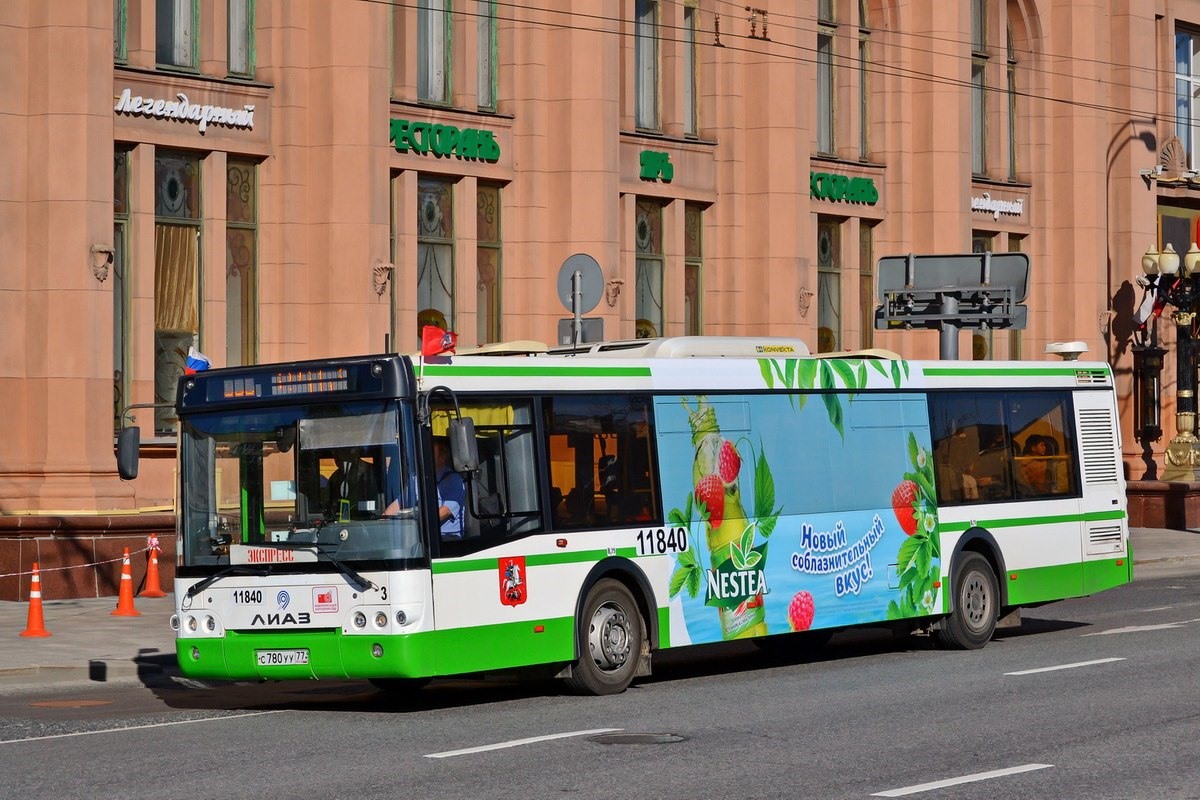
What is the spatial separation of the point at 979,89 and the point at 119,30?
23092 millimetres

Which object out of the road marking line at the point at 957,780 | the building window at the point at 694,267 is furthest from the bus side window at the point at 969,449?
the building window at the point at 694,267

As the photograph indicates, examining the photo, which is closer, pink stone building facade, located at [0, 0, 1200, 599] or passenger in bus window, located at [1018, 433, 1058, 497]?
passenger in bus window, located at [1018, 433, 1058, 497]

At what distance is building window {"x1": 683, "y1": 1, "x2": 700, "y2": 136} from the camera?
3700 centimetres

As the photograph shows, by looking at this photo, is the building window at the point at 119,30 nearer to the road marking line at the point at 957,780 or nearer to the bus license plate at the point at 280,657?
the bus license plate at the point at 280,657

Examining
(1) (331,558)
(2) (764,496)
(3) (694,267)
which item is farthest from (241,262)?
(1) (331,558)

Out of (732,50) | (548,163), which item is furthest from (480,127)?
(732,50)

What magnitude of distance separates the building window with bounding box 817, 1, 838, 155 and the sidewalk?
765 inches

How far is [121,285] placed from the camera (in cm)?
2752

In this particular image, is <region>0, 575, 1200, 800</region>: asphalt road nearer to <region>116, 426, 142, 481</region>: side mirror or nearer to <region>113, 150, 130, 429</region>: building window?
<region>116, 426, 142, 481</region>: side mirror

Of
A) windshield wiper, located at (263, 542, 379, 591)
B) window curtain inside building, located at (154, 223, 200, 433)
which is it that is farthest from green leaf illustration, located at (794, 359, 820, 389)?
window curtain inside building, located at (154, 223, 200, 433)

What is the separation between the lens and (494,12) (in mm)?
32875

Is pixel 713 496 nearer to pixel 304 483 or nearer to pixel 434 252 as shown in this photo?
pixel 304 483

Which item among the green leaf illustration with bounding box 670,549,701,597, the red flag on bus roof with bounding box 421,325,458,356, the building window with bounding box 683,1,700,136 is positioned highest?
the building window with bounding box 683,1,700,136

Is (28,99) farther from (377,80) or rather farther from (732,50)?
(732,50)
